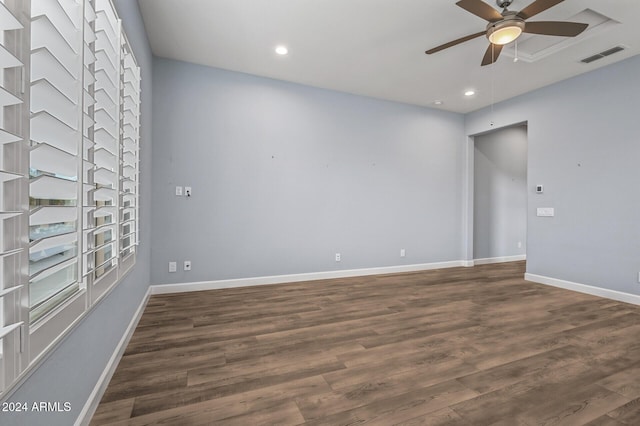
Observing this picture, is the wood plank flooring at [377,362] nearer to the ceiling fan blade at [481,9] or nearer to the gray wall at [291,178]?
the gray wall at [291,178]

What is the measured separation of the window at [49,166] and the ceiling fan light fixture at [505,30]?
2787mm

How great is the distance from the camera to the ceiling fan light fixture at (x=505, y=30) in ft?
7.75

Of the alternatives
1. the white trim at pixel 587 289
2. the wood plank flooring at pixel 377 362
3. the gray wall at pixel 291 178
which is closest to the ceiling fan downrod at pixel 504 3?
the gray wall at pixel 291 178

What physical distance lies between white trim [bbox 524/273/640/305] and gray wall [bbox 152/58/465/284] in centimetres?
141

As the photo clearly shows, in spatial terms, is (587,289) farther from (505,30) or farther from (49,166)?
(49,166)

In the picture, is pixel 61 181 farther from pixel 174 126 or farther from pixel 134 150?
pixel 174 126

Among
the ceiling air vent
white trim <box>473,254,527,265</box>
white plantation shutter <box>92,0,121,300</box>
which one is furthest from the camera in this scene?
white trim <box>473,254,527,265</box>

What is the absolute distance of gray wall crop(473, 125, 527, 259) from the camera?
5.97 meters

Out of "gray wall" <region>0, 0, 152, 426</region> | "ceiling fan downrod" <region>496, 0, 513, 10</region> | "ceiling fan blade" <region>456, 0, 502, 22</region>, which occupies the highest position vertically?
"ceiling fan downrod" <region>496, 0, 513, 10</region>

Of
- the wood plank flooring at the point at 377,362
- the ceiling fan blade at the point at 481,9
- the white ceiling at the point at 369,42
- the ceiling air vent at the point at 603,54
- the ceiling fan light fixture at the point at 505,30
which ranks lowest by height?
the wood plank flooring at the point at 377,362

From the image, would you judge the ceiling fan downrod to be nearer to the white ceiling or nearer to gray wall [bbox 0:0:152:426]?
the white ceiling

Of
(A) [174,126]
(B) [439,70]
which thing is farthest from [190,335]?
(B) [439,70]

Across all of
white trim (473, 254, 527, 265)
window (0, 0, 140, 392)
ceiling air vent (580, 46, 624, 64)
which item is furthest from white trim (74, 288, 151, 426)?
white trim (473, 254, 527, 265)

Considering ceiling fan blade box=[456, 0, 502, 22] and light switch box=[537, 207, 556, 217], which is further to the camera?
light switch box=[537, 207, 556, 217]
